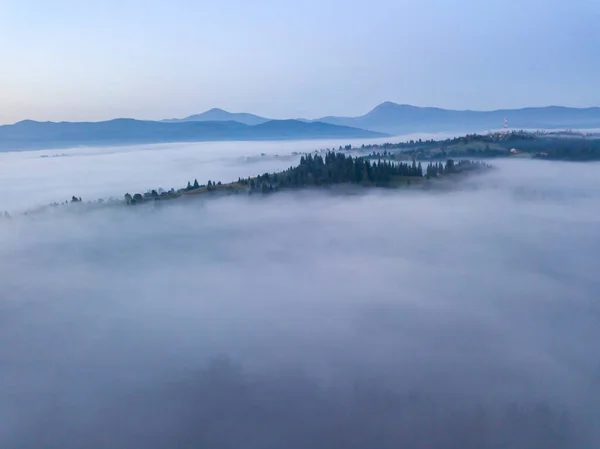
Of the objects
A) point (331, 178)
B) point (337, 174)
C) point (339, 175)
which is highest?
point (337, 174)

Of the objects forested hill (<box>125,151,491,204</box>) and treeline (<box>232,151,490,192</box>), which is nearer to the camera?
forested hill (<box>125,151,491,204</box>)

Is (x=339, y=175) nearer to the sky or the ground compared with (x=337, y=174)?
nearer to the ground

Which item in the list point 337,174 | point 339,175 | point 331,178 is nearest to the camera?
point 337,174

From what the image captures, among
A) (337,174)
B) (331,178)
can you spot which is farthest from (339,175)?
(331,178)

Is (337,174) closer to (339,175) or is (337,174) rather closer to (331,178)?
(339,175)

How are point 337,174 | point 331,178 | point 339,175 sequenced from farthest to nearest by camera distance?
point 339,175 → point 331,178 → point 337,174

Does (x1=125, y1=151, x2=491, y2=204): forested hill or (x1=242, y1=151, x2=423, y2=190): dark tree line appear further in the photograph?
(x1=242, y1=151, x2=423, y2=190): dark tree line

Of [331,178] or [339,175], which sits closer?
[331,178]

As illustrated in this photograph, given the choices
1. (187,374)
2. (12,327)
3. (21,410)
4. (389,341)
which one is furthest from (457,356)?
(12,327)

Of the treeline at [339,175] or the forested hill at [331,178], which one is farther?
the treeline at [339,175]

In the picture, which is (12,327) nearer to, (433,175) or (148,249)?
(148,249)

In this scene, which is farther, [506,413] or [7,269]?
[7,269]
